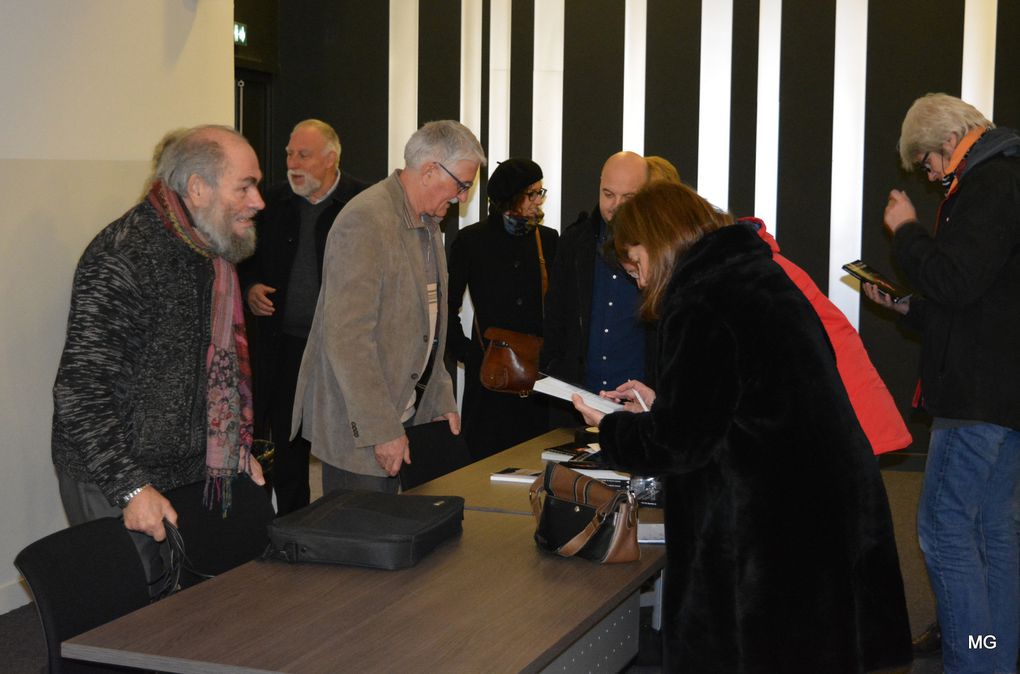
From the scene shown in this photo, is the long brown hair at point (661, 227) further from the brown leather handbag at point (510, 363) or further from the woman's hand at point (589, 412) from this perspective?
the brown leather handbag at point (510, 363)

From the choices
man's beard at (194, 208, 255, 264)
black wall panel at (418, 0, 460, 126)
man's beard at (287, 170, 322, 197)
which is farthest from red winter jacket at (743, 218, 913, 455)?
black wall panel at (418, 0, 460, 126)

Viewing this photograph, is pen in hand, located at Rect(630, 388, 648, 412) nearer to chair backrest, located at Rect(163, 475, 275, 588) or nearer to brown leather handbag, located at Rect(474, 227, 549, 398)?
chair backrest, located at Rect(163, 475, 275, 588)

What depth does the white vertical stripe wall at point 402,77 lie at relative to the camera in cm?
771

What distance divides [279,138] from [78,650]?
6323 mm

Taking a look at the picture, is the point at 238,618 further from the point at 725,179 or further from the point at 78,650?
the point at 725,179

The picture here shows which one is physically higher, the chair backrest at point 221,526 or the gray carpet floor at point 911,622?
the chair backrest at point 221,526

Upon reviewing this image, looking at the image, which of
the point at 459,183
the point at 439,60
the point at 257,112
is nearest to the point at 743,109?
the point at 439,60

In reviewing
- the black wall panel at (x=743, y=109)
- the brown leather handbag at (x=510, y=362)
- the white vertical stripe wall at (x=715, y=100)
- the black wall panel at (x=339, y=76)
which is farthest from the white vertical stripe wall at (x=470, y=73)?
the brown leather handbag at (x=510, y=362)

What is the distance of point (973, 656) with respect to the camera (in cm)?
354

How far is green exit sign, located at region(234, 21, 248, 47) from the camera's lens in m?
7.36

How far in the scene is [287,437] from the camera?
541 centimetres

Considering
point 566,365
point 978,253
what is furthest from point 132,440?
point 978,253

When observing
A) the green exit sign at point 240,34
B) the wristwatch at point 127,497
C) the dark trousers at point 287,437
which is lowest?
the dark trousers at point 287,437

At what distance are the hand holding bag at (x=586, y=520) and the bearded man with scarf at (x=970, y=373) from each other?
146cm
